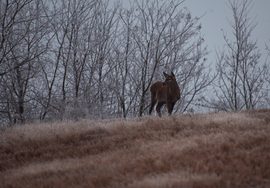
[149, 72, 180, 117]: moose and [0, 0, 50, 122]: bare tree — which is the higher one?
[0, 0, 50, 122]: bare tree

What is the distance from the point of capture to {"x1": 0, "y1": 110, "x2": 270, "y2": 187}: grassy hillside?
10.9 feet

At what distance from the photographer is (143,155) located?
442 centimetres

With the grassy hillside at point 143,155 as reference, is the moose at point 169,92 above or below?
above

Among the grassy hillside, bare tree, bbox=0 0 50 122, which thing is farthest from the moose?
bare tree, bbox=0 0 50 122

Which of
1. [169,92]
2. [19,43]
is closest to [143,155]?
[169,92]

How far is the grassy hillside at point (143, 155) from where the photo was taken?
131 inches

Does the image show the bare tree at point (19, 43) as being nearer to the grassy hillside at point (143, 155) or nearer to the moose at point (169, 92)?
the grassy hillside at point (143, 155)

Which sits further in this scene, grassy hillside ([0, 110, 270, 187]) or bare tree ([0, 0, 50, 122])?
bare tree ([0, 0, 50, 122])

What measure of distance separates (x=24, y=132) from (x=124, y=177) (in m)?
5.22

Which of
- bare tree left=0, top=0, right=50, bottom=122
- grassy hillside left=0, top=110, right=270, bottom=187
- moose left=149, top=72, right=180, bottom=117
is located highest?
bare tree left=0, top=0, right=50, bottom=122

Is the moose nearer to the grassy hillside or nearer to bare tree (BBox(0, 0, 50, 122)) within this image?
the grassy hillside

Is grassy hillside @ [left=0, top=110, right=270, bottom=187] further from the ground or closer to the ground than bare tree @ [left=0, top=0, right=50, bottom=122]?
closer to the ground

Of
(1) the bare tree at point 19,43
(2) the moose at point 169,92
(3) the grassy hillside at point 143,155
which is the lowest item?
(3) the grassy hillside at point 143,155

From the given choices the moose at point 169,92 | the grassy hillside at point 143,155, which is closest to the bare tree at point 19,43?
the grassy hillside at point 143,155
